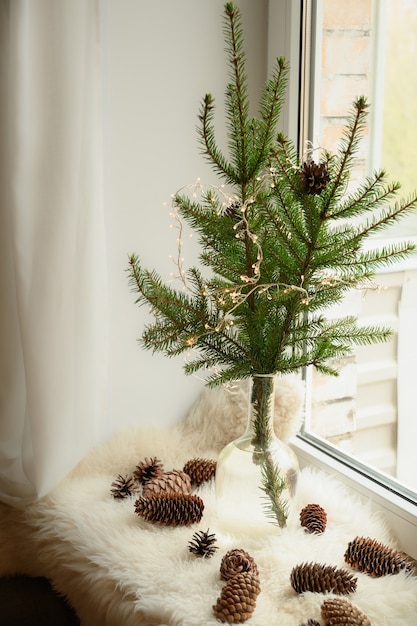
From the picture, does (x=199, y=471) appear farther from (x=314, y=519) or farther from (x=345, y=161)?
(x=345, y=161)

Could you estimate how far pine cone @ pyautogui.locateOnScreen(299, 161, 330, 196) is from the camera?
96cm

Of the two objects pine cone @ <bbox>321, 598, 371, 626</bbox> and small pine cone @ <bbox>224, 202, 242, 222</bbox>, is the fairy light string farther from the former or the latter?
pine cone @ <bbox>321, 598, 371, 626</bbox>

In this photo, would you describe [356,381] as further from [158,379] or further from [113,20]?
[113,20]

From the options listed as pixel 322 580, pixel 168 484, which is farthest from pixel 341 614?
pixel 168 484

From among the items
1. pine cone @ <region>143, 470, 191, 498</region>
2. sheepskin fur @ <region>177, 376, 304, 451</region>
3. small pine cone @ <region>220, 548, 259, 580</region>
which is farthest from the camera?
sheepskin fur @ <region>177, 376, 304, 451</region>

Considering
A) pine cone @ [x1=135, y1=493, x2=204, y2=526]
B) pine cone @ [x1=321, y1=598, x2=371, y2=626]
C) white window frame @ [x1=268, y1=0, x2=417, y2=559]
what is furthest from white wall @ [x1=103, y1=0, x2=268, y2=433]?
pine cone @ [x1=321, y1=598, x2=371, y2=626]

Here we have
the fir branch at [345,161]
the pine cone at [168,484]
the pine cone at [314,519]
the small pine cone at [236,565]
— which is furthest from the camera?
the pine cone at [168,484]

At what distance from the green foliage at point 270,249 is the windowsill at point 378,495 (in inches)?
13.3

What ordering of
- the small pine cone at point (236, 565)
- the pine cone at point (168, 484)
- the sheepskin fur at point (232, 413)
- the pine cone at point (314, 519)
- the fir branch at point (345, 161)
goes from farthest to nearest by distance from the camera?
1. the sheepskin fur at point (232, 413)
2. the pine cone at point (168, 484)
3. the pine cone at point (314, 519)
4. the small pine cone at point (236, 565)
5. the fir branch at point (345, 161)

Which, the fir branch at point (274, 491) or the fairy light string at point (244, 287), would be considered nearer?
the fairy light string at point (244, 287)

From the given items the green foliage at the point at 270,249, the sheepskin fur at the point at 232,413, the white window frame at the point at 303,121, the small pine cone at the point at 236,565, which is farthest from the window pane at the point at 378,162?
the small pine cone at the point at 236,565

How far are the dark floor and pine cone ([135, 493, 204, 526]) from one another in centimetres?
23

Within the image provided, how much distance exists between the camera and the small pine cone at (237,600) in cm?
99

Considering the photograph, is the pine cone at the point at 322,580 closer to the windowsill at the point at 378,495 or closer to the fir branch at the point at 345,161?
the windowsill at the point at 378,495
